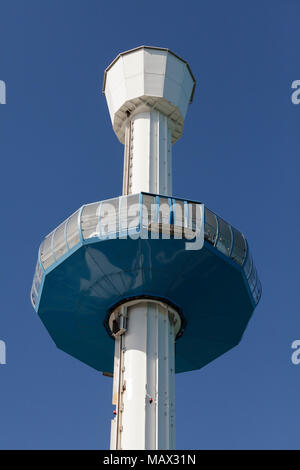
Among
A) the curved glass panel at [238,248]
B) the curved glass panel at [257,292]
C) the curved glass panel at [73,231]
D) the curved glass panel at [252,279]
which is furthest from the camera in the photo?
the curved glass panel at [257,292]

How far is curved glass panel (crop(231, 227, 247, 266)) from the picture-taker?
31.1 m

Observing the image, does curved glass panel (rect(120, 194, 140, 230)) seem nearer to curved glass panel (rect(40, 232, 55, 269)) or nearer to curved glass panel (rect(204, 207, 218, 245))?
curved glass panel (rect(204, 207, 218, 245))

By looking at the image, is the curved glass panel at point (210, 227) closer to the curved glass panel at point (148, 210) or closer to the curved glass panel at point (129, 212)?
the curved glass panel at point (148, 210)

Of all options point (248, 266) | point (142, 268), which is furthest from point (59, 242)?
point (248, 266)

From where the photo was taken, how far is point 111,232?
97.1ft

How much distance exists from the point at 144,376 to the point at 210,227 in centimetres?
674

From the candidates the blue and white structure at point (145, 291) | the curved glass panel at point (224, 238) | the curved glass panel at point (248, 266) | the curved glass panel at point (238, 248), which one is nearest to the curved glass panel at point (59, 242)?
the blue and white structure at point (145, 291)

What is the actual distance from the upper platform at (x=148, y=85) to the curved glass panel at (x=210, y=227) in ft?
35.0

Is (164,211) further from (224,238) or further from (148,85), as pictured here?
(148,85)

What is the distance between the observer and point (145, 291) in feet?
105

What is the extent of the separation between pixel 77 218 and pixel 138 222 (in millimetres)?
2668

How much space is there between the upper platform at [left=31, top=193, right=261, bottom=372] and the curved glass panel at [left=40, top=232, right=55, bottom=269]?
0.14 ft

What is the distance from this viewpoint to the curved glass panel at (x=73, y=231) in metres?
30.2

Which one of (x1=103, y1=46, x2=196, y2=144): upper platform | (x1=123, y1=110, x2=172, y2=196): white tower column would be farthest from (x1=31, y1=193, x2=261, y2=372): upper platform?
(x1=103, y1=46, x2=196, y2=144): upper platform
